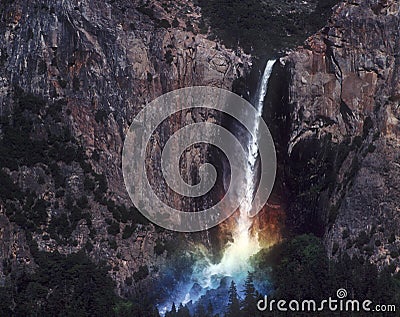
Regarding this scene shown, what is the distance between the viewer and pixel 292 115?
147 metres

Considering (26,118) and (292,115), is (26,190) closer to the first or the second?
(26,118)

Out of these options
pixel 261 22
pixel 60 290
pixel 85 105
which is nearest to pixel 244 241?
pixel 85 105

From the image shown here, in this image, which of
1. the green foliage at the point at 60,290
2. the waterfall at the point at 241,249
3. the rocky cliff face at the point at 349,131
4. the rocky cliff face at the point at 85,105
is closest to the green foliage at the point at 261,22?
the rocky cliff face at the point at 85,105

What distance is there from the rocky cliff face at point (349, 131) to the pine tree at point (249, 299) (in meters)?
6.72

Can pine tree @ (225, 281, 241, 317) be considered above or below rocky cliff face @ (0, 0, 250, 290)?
below

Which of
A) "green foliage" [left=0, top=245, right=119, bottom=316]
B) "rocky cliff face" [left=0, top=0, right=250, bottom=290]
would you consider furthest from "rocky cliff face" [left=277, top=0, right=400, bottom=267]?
"green foliage" [left=0, top=245, right=119, bottom=316]

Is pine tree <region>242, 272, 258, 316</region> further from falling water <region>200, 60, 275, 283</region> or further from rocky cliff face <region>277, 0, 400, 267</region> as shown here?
rocky cliff face <region>277, 0, 400, 267</region>

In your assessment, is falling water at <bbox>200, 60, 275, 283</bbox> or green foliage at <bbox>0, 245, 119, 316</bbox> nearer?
green foliage at <bbox>0, 245, 119, 316</bbox>

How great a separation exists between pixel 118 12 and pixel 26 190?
1668 cm

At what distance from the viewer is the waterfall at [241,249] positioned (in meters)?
143

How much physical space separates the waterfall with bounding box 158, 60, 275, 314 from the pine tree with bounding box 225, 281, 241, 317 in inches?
142
